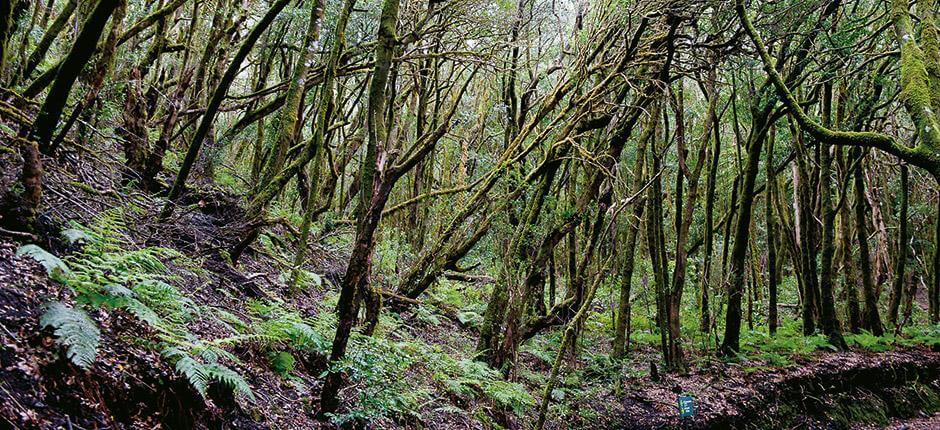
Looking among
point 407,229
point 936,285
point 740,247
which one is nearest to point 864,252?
point 936,285

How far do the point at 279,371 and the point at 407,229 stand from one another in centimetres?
1010

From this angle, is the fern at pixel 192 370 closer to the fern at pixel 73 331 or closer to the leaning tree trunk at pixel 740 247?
the fern at pixel 73 331

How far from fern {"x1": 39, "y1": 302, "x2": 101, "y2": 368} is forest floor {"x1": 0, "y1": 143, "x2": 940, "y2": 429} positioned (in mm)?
124

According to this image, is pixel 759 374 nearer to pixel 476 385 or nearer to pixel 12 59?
pixel 476 385

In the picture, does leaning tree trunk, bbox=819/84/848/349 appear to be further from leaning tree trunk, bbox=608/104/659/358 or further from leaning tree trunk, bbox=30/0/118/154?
leaning tree trunk, bbox=30/0/118/154

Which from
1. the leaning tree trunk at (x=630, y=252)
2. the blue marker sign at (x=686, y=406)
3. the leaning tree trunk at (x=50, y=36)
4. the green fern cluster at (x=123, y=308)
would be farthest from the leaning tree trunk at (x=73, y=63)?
the leaning tree trunk at (x=630, y=252)

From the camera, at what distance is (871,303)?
13570mm

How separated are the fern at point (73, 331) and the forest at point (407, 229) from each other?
0.01 meters

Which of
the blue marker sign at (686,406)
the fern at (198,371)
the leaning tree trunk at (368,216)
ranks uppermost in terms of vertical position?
the leaning tree trunk at (368,216)

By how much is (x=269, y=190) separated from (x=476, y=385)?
3.56 metres

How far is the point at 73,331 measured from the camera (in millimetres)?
2516

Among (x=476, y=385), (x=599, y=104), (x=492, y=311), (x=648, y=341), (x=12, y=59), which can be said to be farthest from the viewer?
(x=648, y=341)

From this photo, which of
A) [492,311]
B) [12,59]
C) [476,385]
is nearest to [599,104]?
[492,311]

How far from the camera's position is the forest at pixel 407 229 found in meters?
3.32
